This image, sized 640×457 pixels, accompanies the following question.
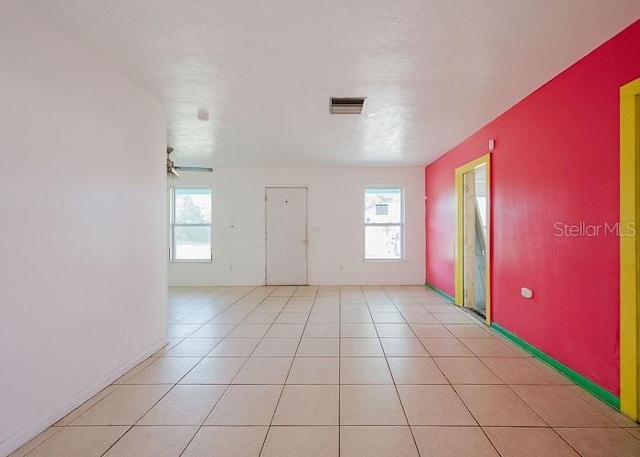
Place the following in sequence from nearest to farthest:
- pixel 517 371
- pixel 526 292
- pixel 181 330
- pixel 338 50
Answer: pixel 338 50 < pixel 517 371 < pixel 526 292 < pixel 181 330

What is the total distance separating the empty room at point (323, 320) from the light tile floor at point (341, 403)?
2cm

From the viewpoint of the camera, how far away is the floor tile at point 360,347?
9.44ft

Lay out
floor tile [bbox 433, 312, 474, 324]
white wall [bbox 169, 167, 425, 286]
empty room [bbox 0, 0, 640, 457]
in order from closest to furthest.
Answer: empty room [bbox 0, 0, 640, 457], floor tile [bbox 433, 312, 474, 324], white wall [bbox 169, 167, 425, 286]

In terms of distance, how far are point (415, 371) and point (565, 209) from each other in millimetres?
1838

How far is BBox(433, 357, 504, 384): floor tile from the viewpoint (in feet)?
7.77

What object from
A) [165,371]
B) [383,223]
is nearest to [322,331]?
[165,371]

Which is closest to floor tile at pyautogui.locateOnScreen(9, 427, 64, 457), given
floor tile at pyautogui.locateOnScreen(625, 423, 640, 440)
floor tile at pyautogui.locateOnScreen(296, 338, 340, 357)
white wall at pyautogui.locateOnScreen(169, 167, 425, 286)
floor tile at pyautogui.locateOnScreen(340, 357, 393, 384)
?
floor tile at pyautogui.locateOnScreen(296, 338, 340, 357)

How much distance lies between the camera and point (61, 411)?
1.92m

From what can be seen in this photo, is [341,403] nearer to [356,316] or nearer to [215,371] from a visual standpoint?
[215,371]

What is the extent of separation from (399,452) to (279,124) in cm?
345

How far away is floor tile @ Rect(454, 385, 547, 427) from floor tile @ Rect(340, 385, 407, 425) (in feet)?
1.65

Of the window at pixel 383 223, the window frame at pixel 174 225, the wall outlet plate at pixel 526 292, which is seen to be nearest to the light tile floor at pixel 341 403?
the wall outlet plate at pixel 526 292

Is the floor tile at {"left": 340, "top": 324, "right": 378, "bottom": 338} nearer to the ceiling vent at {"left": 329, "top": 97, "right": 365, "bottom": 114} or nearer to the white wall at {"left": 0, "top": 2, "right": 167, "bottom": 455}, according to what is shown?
the white wall at {"left": 0, "top": 2, "right": 167, "bottom": 455}

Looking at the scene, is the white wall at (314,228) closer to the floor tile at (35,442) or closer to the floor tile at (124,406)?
the floor tile at (124,406)
